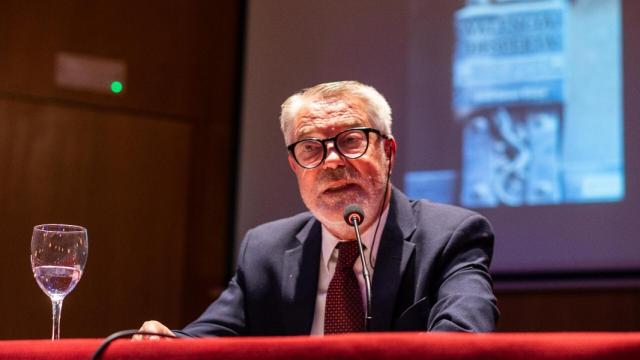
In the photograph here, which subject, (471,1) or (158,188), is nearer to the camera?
(471,1)

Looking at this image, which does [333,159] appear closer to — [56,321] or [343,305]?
[343,305]

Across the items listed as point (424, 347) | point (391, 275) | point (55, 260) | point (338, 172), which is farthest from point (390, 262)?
point (424, 347)

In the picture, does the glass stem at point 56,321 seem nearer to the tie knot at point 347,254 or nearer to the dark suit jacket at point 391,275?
the dark suit jacket at point 391,275

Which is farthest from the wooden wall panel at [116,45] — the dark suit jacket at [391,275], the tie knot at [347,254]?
the tie knot at [347,254]

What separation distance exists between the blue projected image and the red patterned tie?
1862mm

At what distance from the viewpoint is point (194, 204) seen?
14.9 feet

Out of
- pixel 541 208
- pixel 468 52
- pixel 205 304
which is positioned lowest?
pixel 205 304

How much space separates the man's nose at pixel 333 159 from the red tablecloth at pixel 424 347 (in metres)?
1.09

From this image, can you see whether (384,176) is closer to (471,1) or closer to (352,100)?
(352,100)

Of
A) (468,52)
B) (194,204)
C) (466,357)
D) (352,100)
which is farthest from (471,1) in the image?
(466,357)

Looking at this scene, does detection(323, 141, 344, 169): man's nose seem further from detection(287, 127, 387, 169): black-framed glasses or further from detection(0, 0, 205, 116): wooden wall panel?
detection(0, 0, 205, 116): wooden wall panel

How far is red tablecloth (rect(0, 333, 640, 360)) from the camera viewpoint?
41.5 inches

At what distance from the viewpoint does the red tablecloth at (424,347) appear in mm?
1054

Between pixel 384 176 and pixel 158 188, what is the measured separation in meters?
2.38
